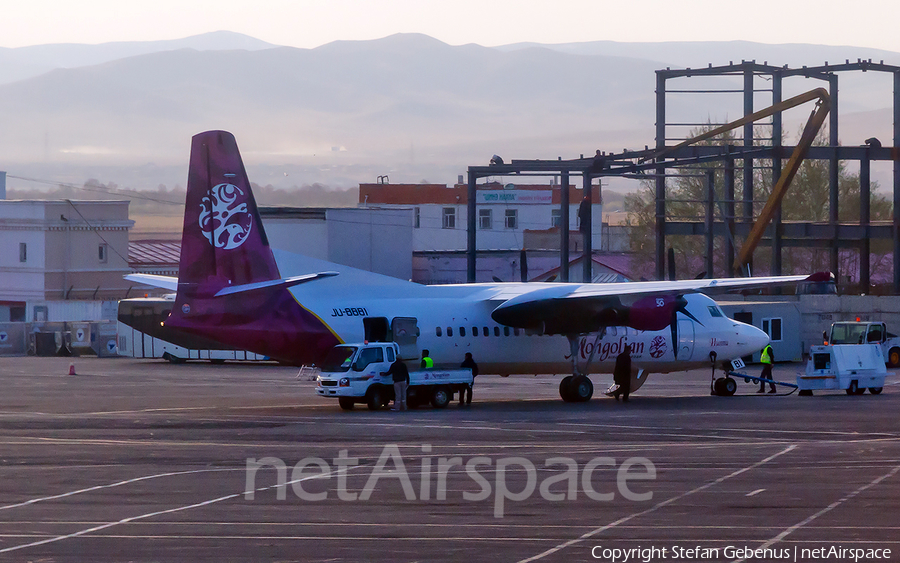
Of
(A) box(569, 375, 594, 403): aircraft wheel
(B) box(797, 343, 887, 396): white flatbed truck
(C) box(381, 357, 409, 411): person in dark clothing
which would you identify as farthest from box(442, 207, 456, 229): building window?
(C) box(381, 357, 409, 411): person in dark clothing

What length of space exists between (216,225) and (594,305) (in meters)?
11.7

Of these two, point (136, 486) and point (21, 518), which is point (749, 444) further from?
point (21, 518)

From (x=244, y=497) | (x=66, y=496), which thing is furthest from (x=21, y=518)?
(x=244, y=497)

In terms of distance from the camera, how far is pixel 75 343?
6109 cm

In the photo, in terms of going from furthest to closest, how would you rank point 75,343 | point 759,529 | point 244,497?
point 75,343 < point 244,497 < point 759,529

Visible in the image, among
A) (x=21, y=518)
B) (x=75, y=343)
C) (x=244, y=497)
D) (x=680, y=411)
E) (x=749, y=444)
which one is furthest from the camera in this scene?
(x=75, y=343)

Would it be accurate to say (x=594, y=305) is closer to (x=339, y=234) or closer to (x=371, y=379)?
(x=371, y=379)

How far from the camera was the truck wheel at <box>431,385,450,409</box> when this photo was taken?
31.9 m

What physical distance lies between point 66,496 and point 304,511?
4.22 m

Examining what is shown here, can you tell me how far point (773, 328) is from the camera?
51406 mm

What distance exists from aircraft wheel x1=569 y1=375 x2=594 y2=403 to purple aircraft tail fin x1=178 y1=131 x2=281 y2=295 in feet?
33.0

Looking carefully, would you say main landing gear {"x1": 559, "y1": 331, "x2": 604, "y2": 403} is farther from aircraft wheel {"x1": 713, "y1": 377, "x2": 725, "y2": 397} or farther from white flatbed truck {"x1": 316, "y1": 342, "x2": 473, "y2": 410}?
aircraft wheel {"x1": 713, "y1": 377, "x2": 725, "y2": 397}

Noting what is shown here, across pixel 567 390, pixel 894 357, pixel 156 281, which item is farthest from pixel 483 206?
pixel 567 390

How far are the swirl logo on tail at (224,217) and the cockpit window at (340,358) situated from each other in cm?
397
